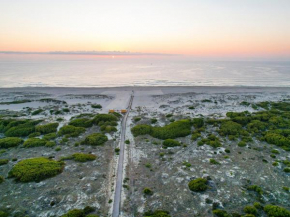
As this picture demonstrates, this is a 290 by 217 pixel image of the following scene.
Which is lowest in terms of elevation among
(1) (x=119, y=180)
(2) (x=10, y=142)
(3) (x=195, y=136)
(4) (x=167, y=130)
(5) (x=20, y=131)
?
(1) (x=119, y=180)

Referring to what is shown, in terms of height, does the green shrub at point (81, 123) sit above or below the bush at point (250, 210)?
above

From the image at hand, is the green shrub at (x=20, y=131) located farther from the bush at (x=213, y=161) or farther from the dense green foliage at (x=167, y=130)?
the bush at (x=213, y=161)

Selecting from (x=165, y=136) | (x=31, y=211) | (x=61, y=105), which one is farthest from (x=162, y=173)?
(x=61, y=105)

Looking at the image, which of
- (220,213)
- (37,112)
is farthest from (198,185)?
(37,112)

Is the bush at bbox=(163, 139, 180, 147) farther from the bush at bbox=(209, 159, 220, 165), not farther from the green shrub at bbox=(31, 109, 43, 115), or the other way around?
the green shrub at bbox=(31, 109, 43, 115)

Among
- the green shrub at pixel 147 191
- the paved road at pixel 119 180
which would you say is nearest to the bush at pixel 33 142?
the paved road at pixel 119 180

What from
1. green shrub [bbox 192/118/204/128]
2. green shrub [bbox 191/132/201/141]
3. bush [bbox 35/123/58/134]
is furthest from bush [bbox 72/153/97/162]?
green shrub [bbox 192/118/204/128]

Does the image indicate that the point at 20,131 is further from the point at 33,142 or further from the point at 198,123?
the point at 198,123
